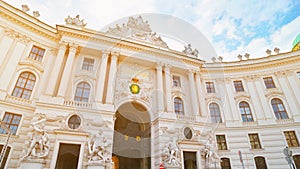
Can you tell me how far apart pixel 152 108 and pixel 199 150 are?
20.7 feet

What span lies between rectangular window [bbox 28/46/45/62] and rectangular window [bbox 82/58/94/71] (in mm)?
4163

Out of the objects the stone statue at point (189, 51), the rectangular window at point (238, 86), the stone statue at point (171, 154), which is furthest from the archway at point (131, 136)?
the rectangular window at point (238, 86)

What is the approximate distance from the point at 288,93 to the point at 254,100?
390 cm

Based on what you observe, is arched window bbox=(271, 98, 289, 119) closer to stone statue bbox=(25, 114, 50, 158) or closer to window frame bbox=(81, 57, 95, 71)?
window frame bbox=(81, 57, 95, 71)

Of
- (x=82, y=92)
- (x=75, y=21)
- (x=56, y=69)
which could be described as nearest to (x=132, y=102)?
(x=82, y=92)

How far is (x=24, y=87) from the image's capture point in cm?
1638

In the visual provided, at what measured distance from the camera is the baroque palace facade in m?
14.3

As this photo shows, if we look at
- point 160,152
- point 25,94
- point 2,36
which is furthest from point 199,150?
point 2,36

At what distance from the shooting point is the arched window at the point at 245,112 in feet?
72.6

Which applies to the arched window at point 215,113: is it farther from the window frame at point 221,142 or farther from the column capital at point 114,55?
the column capital at point 114,55

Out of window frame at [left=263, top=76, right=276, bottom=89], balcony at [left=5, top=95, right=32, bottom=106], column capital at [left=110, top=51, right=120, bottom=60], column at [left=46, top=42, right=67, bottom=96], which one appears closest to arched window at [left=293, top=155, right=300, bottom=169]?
window frame at [left=263, top=76, right=276, bottom=89]

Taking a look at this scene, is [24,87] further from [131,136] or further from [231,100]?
[231,100]

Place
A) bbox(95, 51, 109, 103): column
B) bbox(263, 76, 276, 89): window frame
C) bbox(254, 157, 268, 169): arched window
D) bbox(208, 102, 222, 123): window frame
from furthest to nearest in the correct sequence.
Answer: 1. bbox(263, 76, 276, 89): window frame
2. bbox(208, 102, 222, 123): window frame
3. bbox(254, 157, 268, 169): arched window
4. bbox(95, 51, 109, 103): column

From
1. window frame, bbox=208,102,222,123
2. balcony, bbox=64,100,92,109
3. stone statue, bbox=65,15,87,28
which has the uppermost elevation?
stone statue, bbox=65,15,87,28
